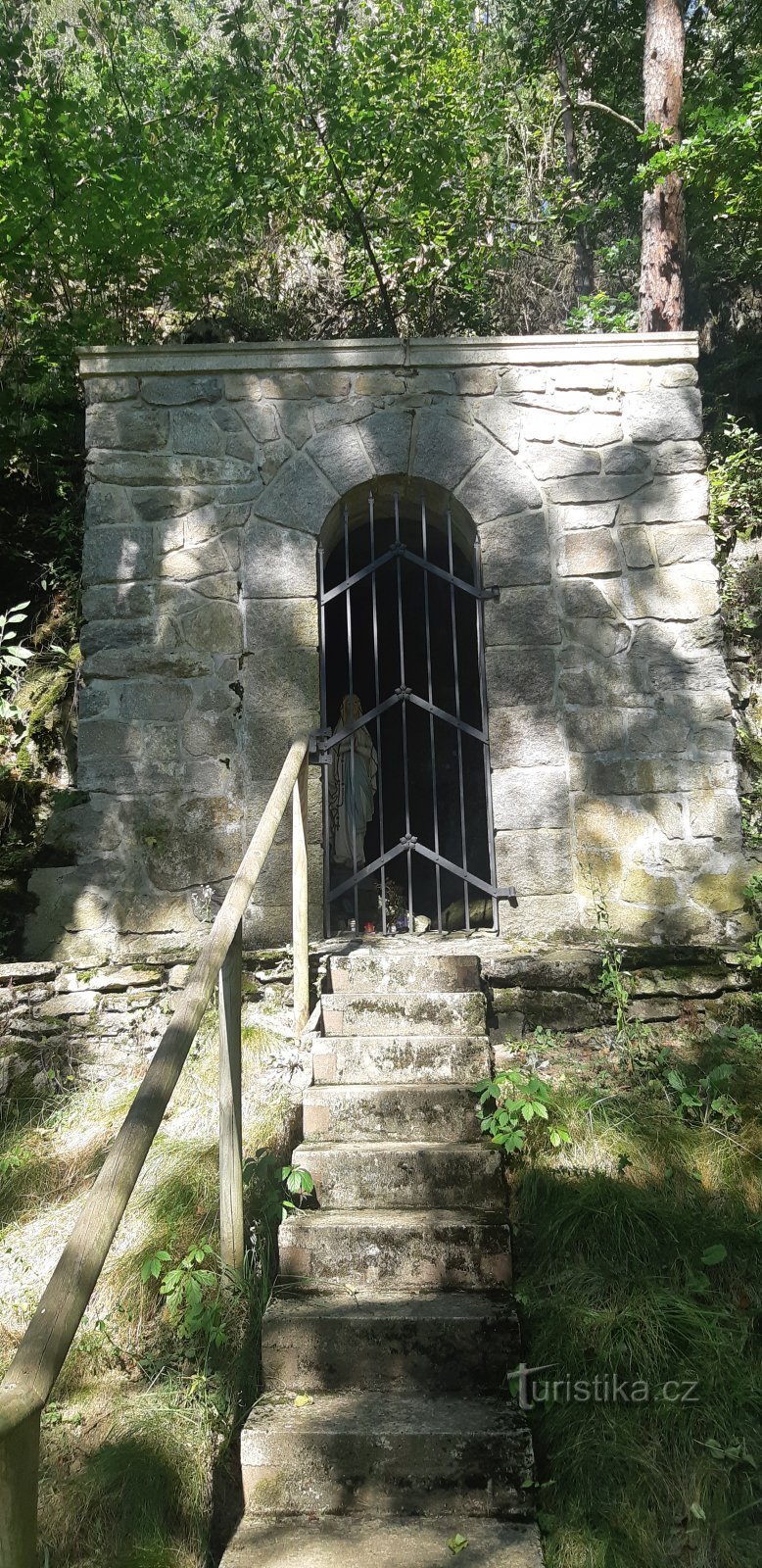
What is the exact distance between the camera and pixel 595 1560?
7.54 ft

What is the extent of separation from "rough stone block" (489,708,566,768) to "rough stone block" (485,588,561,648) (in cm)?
33

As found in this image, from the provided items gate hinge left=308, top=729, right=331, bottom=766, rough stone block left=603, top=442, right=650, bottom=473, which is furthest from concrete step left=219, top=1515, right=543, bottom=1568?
rough stone block left=603, top=442, right=650, bottom=473

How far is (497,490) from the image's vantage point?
4887 mm

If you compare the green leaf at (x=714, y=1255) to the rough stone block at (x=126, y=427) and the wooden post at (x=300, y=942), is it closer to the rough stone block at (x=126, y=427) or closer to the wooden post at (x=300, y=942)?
the wooden post at (x=300, y=942)

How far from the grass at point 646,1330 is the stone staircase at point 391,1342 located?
122 millimetres

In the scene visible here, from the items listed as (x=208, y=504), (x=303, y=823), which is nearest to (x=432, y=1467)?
(x=303, y=823)

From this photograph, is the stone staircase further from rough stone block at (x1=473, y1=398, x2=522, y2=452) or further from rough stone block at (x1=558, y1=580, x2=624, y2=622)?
rough stone block at (x1=473, y1=398, x2=522, y2=452)

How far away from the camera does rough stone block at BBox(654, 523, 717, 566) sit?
4.81m

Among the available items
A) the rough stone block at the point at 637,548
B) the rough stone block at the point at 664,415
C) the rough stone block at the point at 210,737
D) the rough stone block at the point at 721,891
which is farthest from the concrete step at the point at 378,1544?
the rough stone block at the point at 664,415

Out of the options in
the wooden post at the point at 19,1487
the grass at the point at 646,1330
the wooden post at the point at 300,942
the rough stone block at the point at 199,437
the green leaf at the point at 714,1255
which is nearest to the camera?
the wooden post at the point at 19,1487

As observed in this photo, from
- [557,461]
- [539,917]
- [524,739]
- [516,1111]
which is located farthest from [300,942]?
[557,461]

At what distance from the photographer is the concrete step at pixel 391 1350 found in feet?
8.95

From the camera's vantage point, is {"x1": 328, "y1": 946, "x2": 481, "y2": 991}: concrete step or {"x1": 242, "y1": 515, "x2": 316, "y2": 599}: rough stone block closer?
{"x1": 328, "y1": 946, "x2": 481, "y2": 991}: concrete step

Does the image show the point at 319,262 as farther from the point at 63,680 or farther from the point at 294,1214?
the point at 294,1214
